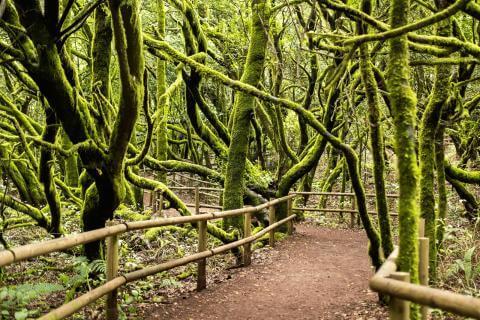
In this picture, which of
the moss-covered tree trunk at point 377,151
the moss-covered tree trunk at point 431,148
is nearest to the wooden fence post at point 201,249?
the moss-covered tree trunk at point 377,151

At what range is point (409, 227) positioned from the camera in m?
3.70

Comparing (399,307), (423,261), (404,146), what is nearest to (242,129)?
(404,146)

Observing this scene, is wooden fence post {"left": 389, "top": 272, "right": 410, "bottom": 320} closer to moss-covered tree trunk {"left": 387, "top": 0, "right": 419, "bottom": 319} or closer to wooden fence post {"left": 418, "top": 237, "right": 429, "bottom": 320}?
moss-covered tree trunk {"left": 387, "top": 0, "right": 419, "bottom": 319}

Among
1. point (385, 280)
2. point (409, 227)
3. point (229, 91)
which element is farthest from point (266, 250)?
point (229, 91)

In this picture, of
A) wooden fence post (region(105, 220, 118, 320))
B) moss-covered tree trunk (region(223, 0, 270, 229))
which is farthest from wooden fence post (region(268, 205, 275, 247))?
wooden fence post (region(105, 220, 118, 320))

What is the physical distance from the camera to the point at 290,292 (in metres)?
6.82

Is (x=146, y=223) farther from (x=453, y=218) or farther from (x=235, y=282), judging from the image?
(x=453, y=218)

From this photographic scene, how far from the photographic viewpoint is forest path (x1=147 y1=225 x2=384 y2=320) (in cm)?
570

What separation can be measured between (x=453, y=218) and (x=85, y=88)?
1135cm

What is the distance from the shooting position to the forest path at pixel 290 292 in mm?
5698

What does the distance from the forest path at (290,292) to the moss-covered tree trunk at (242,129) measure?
1299 millimetres

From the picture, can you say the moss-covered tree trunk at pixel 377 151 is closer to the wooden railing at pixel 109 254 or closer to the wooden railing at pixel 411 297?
the wooden railing at pixel 411 297

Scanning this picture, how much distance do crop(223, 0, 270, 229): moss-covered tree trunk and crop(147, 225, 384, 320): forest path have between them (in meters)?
1.30

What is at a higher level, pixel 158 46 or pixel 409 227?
pixel 158 46
